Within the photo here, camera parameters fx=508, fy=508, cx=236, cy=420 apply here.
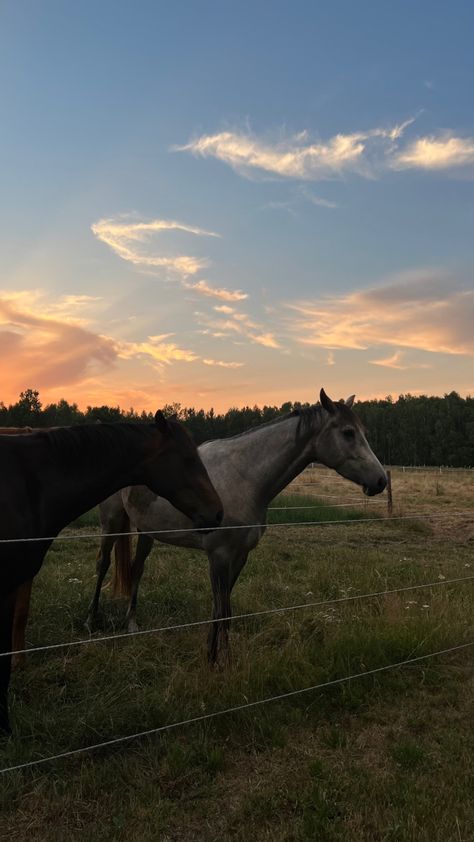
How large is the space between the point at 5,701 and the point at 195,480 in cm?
195

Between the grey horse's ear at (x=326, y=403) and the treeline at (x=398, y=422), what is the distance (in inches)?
2969

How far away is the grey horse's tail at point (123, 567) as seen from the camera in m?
6.16

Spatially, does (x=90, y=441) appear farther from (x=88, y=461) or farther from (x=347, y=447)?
(x=347, y=447)

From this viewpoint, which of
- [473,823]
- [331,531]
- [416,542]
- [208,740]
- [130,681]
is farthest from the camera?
[331,531]

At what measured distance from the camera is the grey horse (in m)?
4.42

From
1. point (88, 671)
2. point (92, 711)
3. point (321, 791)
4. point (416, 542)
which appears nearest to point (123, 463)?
point (92, 711)

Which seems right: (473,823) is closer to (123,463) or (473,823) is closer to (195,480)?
(195,480)

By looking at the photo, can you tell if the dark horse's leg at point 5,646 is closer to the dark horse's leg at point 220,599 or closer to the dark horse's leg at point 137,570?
the dark horse's leg at point 220,599

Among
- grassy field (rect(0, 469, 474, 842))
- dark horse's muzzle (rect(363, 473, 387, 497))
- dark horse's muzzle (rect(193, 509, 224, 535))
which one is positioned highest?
dark horse's muzzle (rect(363, 473, 387, 497))

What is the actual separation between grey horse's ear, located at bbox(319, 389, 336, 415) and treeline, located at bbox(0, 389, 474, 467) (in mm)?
75400

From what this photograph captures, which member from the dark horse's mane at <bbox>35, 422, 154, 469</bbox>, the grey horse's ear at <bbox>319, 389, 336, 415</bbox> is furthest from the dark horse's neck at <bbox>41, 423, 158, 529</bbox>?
the grey horse's ear at <bbox>319, 389, 336, 415</bbox>

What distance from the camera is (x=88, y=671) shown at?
4277 mm

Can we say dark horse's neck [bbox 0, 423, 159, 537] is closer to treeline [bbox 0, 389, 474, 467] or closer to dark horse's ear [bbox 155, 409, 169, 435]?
dark horse's ear [bbox 155, 409, 169, 435]

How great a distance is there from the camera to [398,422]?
104188mm
